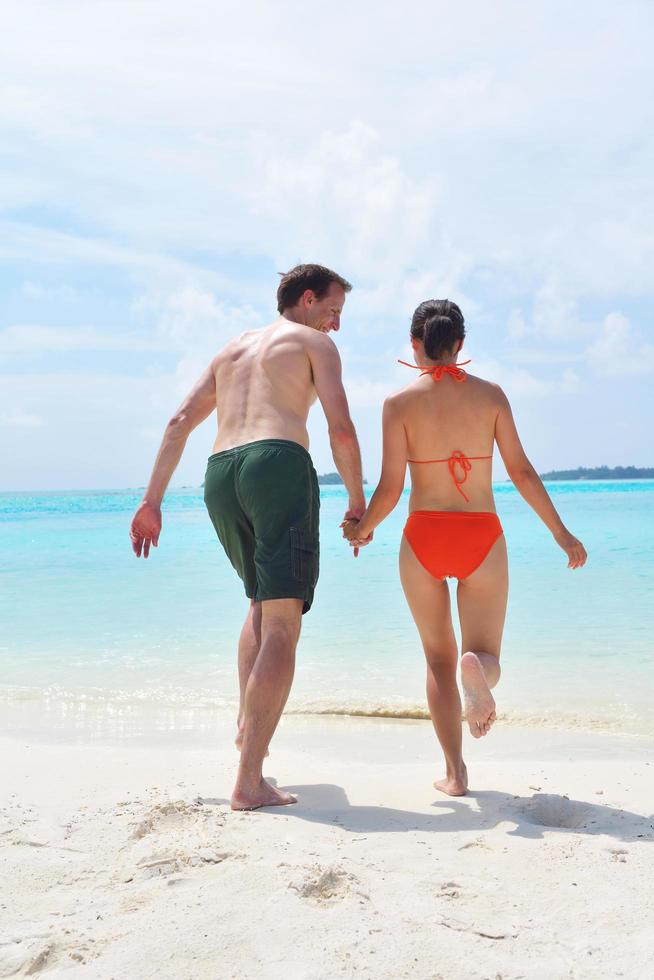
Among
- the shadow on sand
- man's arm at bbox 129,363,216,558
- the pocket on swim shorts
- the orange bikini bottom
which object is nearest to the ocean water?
man's arm at bbox 129,363,216,558

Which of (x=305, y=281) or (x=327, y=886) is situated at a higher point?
(x=305, y=281)

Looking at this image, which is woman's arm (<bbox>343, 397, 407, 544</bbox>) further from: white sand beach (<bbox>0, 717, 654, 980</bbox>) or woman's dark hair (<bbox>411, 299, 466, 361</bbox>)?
white sand beach (<bbox>0, 717, 654, 980</bbox>)

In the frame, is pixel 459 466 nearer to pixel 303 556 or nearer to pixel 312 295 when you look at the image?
pixel 303 556

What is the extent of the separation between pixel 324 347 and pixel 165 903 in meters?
2.12

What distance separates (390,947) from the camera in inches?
80.1

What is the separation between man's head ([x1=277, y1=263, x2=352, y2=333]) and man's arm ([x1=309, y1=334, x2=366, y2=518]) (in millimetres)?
319

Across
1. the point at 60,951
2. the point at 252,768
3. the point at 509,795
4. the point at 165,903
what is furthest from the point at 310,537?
the point at 60,951

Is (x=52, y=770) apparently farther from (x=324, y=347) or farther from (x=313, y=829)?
(x=324, y=347)

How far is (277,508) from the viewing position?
3.33 m

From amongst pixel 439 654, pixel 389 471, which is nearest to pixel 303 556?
pixel 389 471

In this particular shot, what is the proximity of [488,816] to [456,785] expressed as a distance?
336 mm

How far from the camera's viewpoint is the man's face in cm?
387

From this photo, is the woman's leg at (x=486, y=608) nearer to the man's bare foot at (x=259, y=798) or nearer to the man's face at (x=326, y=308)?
the man's bare foot at (x=259, y=798)

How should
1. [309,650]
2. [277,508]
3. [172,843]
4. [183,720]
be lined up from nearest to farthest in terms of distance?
[172,843] → [277,508] → [183,720] → [309,650]
